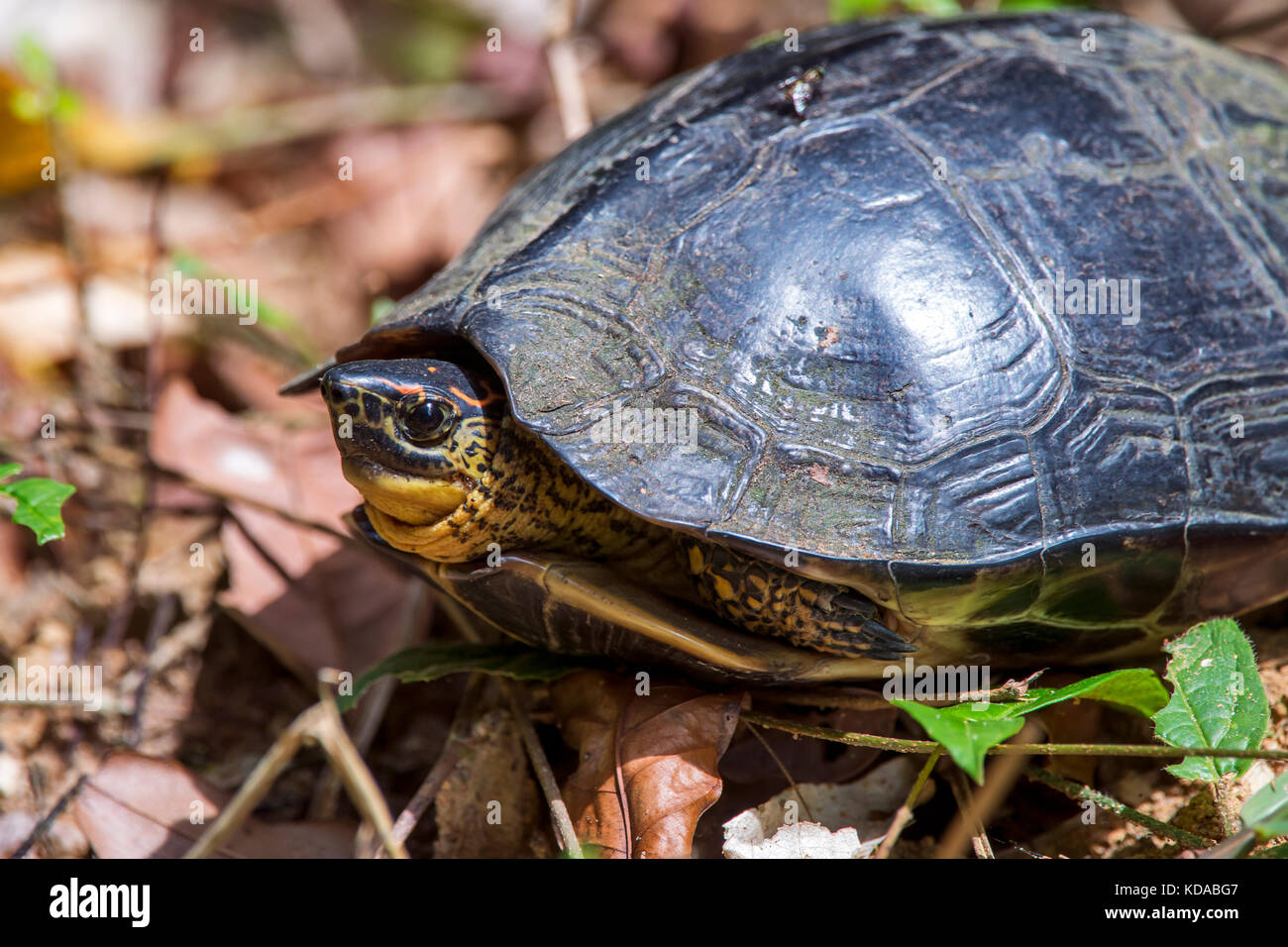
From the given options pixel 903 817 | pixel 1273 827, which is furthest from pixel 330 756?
pixel 1273 827

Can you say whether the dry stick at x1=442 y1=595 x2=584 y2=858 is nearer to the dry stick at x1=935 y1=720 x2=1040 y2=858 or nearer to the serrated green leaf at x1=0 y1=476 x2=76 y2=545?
the dry stick at x1=935 y1=720 x2=1040 y2=858

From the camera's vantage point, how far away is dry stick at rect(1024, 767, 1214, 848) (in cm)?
226

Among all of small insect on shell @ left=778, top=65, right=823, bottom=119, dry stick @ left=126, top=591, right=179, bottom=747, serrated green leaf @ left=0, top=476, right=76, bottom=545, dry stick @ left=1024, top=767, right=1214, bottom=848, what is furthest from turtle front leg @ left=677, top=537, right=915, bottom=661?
dry stick @ left=126, top=591, right=179, bottom=747

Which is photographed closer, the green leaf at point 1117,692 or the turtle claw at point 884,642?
the green leaf at point 1117,692

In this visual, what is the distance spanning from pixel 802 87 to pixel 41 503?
2.18 m

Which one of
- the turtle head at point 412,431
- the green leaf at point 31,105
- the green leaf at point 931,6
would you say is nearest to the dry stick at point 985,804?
the turtle head at point 412,431

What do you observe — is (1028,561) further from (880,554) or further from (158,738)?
(158,738)

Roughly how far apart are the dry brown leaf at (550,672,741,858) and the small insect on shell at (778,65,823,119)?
1.51 m

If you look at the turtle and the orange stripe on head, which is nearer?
the turtle

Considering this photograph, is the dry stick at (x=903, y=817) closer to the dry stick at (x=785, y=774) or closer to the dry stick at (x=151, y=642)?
the dry stick at (x=785, y=774)

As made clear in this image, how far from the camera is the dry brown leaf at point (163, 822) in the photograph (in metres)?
2.61

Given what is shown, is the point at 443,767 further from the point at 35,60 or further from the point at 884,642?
the point at 35,60

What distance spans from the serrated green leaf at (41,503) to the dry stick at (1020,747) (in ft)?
5.63

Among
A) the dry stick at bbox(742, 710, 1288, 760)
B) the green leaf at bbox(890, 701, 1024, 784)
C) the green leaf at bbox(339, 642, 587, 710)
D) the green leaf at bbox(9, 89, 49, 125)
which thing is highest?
the green leaf at bbox(9, 89, 49, 125)
